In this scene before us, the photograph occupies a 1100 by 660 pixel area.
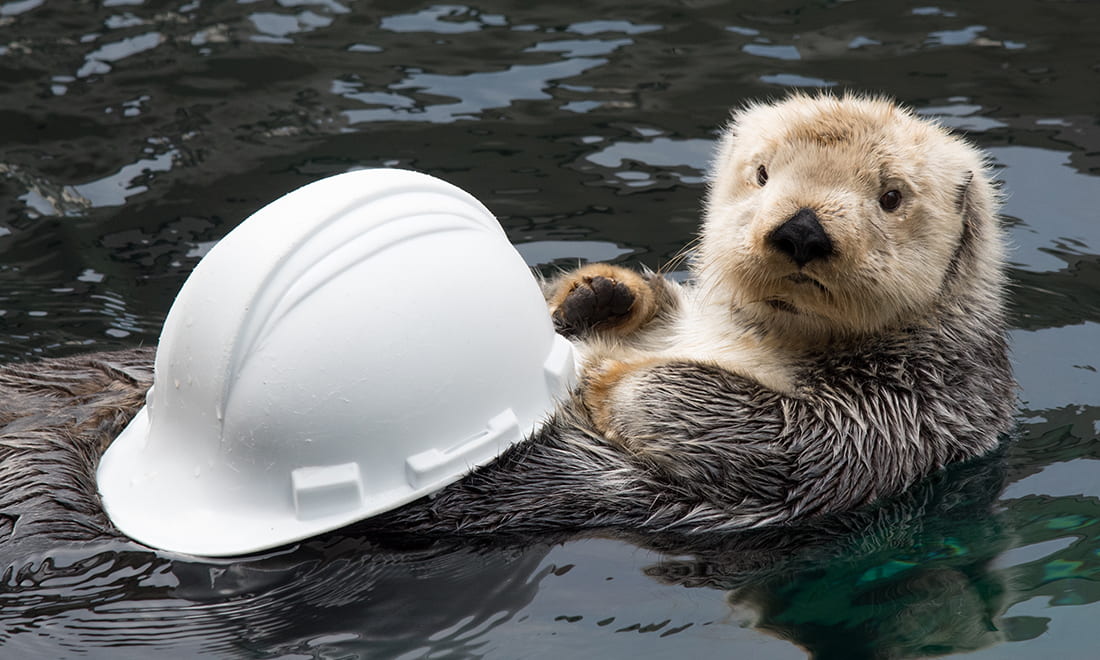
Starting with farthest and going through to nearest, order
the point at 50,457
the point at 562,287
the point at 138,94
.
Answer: the point at 138,94 → the point at 562,287 → the point at 50,457

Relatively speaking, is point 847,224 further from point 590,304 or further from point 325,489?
point 325,489

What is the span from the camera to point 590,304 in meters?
4.89

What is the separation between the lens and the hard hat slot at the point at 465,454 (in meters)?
3.73

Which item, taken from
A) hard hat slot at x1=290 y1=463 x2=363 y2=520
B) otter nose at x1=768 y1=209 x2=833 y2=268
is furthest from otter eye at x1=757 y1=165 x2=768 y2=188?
hard hat slot at x1=290 y1=463 x2=363 y2=520

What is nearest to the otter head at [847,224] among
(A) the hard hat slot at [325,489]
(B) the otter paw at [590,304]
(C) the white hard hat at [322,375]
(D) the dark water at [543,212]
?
(B) the otter paw at [590,304]

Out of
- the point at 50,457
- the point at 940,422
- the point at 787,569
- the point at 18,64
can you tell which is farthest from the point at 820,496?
the point at 18,64

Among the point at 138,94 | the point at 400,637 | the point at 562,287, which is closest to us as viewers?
the point at 400,637

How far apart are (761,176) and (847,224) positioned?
59 centimetres

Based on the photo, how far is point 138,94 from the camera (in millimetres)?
7848

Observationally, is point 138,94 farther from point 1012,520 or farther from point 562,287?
point 1012,520

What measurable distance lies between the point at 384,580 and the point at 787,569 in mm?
1302

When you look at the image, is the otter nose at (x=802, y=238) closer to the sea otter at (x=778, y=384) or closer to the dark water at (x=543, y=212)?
the sea otter at (x=778, y=384)

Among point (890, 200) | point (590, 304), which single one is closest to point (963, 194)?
point (890, 200)

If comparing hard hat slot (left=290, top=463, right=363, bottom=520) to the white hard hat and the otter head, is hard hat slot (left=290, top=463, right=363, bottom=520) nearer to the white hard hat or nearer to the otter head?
the white hard hat
